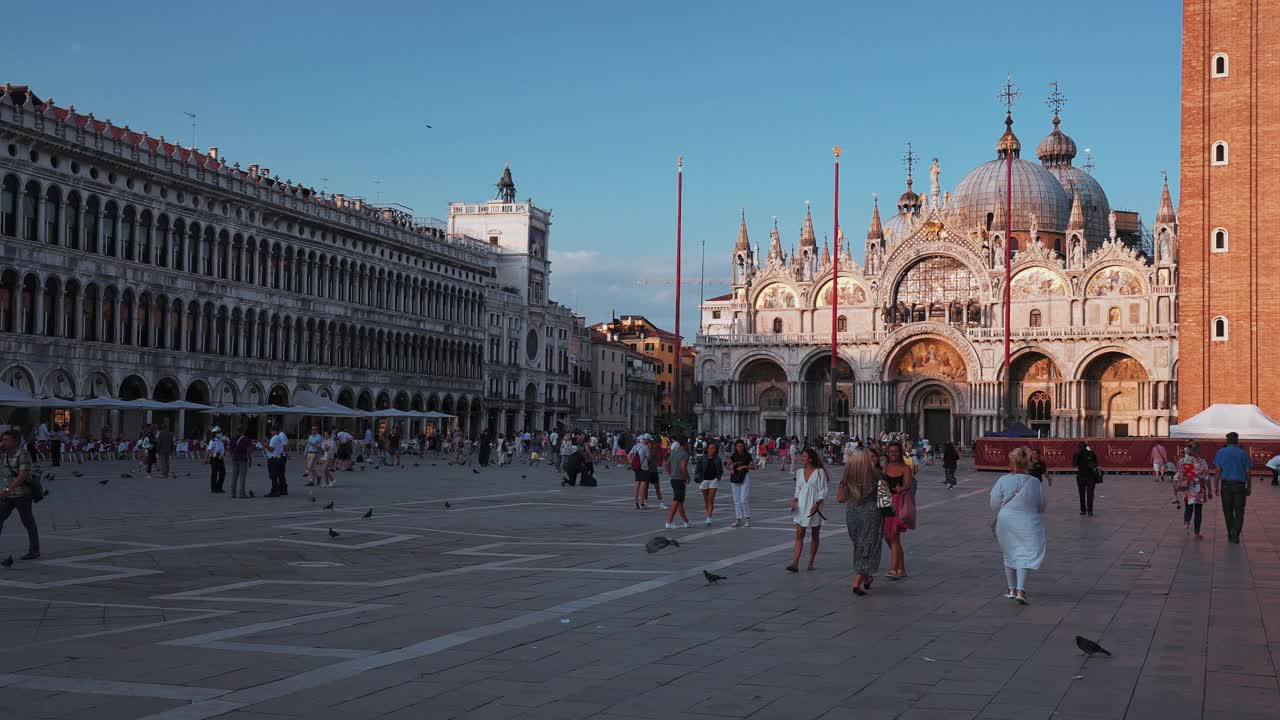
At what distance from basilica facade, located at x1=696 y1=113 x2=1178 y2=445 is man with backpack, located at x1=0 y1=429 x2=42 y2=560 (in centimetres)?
5300

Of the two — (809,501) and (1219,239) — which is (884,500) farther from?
(1219,239)

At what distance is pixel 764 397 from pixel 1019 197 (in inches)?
846

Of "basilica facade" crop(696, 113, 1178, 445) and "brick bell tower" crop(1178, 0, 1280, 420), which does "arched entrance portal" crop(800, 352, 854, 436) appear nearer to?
"basilica facade" crop(696, 113, 1178, 445)

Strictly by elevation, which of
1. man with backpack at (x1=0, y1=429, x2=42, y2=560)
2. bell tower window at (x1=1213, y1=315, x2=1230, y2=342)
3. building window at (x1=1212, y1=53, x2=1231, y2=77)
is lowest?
man with backpack at (x1=0, y1=429, x2=42, y2=560)

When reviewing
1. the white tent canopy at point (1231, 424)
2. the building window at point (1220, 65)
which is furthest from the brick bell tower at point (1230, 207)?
the white tent canopy at point (1231, 424)

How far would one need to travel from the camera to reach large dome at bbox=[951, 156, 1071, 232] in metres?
85.2

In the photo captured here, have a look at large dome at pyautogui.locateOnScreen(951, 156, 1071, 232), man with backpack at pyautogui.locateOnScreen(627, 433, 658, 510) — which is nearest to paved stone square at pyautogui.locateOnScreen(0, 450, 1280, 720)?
man with backpack at pyautogui.locateOnScreen(627, 433, 658, 510)

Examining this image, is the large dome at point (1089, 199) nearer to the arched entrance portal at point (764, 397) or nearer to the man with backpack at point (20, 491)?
the arched entrance portal at point (764, 397)

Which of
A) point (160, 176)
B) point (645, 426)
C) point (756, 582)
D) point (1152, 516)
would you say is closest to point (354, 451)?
point (160, 176)

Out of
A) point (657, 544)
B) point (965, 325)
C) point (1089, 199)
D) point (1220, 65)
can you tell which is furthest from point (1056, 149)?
point (657, 544)

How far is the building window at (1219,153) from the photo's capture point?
4866 centimetres

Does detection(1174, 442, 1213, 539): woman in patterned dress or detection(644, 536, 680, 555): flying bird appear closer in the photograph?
detection(644, 536, 680, 555): flying bird

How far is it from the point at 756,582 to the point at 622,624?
315 centimetres

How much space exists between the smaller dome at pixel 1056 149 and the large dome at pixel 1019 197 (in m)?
5.49
